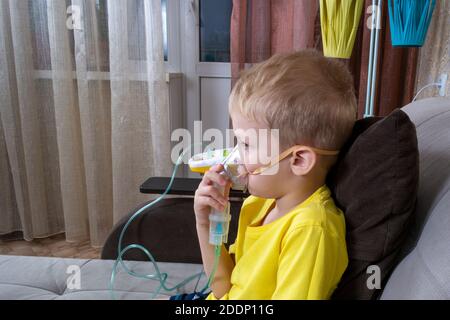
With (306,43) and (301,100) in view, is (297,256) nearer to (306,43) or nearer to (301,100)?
(301,100)

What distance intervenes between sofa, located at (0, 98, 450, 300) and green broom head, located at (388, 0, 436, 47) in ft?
0.80

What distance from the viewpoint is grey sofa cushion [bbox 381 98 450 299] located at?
1.79ft

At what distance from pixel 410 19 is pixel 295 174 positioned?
732 millimetres

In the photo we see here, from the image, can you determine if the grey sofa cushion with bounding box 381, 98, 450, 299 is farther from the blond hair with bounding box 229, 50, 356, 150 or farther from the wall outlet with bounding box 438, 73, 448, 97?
the wall outlet with bounding box 438, 73, 448, 97

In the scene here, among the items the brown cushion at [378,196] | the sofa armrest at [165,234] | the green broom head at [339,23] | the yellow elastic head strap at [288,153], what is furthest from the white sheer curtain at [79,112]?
the brown cushion at [378,196]

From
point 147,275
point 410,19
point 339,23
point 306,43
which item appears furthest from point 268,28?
point 147,275

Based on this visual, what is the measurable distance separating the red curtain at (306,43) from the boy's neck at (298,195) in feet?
3.36

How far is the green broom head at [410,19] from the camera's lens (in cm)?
114

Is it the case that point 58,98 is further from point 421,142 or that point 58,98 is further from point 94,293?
point 421,142

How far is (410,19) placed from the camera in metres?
1.16

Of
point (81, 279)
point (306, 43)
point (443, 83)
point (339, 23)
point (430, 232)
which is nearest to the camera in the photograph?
point (430, 232)

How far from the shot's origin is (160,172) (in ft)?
6.72

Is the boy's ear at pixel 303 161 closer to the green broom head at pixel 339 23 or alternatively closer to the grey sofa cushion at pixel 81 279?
the grey sofa cushion at pixel 81 279

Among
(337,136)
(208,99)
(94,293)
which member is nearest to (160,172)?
(208,99)
